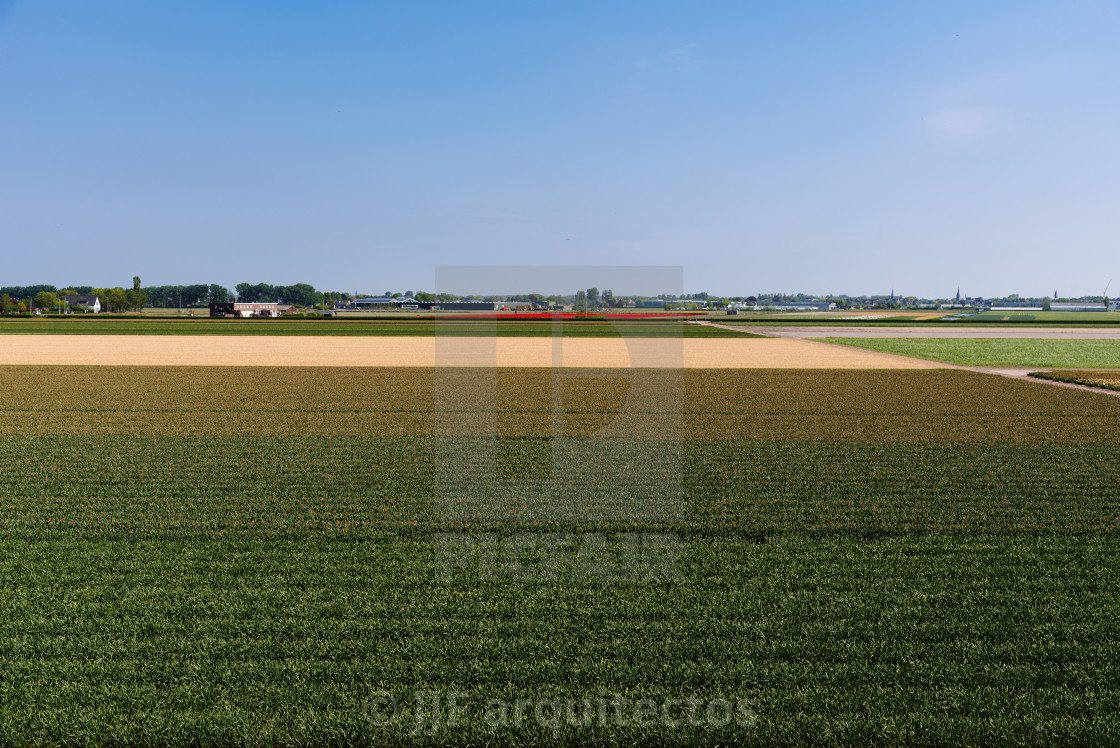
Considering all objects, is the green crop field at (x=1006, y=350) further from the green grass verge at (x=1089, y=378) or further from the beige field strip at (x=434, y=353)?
the green grass verge at (x=1089, y=378)

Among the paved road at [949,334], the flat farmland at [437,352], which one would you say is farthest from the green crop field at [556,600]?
the paved road at [949,334]

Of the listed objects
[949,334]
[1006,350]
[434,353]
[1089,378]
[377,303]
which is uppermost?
[377,303]

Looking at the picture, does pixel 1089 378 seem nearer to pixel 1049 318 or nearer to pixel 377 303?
pixel 1049 318

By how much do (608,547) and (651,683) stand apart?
123 inches

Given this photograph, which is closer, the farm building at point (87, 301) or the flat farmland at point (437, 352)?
the flat farmland at point (437, 352)

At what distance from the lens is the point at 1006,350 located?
151 ft

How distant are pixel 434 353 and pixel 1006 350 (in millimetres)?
37501

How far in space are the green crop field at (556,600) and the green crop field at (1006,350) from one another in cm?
2602

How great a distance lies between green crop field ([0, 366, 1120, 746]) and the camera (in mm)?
5164

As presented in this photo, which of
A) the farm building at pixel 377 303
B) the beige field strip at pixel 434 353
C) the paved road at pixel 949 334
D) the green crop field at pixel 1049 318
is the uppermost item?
the farm building at pixel 377 303

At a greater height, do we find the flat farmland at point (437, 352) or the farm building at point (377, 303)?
the farm building at point (377, 303)

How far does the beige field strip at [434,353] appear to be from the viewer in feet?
118

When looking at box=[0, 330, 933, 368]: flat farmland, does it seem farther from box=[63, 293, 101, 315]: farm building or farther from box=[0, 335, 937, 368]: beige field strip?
box=[63, 293, 101, 315]: farm building

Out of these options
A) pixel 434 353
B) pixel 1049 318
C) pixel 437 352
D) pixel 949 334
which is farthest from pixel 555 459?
pixel 1049 318
